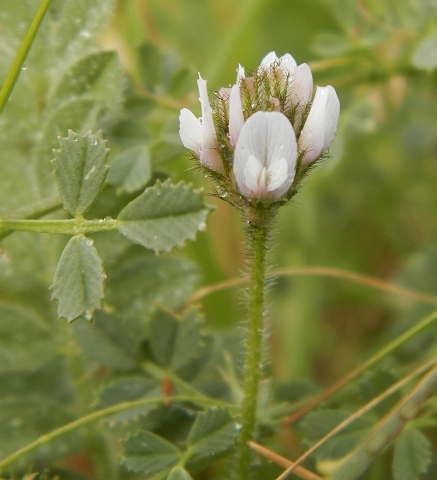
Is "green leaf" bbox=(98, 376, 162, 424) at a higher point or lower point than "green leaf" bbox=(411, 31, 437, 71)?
lower

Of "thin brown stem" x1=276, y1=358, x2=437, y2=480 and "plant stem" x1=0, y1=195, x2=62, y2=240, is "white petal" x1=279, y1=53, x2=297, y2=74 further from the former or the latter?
"thin brown stem" x1=276, y1=358, x2=437, y2=480

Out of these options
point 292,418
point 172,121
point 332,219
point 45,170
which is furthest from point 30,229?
point 332,219

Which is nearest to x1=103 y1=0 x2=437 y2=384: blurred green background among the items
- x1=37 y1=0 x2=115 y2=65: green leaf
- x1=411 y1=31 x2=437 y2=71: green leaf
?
x1=411 y1=31 x2=437 y2=71: green leaf

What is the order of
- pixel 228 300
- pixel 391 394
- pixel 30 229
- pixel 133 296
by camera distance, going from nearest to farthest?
1. pixel 30 229
2. pixel 391 394
3. pixel 133 296
4. pixel 228 300

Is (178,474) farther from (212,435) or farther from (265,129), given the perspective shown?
(265,129)

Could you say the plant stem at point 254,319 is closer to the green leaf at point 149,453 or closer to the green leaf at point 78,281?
the green leaf at point 149,453

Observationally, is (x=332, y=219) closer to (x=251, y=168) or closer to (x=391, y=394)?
(x=391, y=394)

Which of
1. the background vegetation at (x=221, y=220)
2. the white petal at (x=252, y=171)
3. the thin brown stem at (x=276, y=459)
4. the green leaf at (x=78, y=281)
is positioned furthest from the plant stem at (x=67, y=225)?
the thin brown stem at (x=276, y=459)
